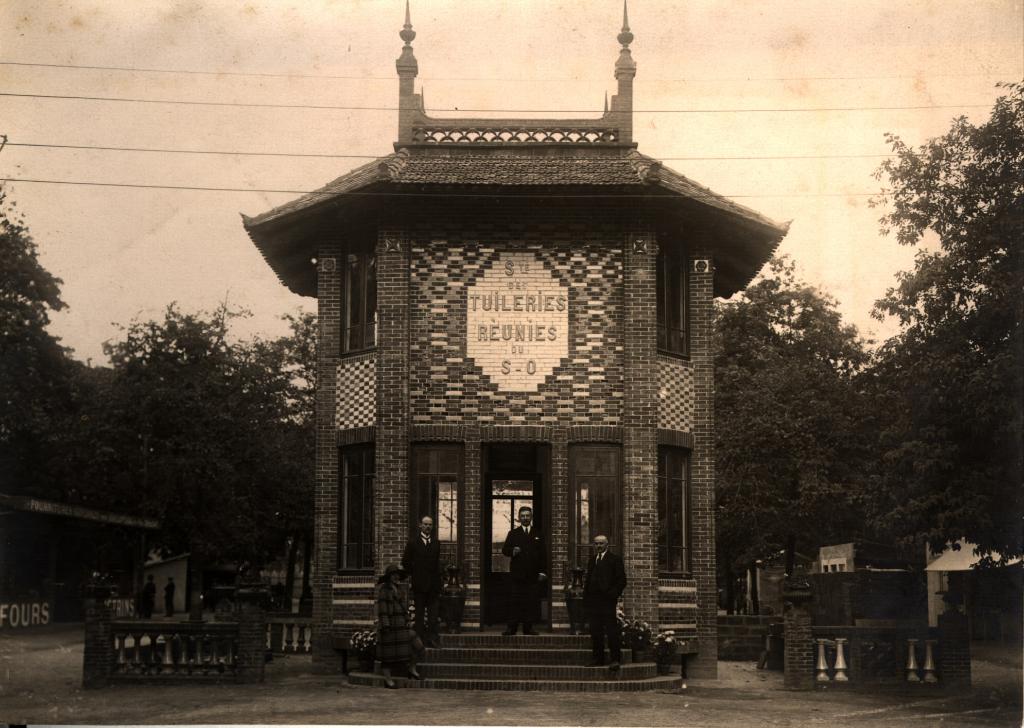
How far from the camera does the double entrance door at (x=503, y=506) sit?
2311 centimetres

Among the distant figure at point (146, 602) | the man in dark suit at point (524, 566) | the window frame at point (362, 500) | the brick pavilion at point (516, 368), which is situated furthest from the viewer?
the distant figure at point (146, 602)

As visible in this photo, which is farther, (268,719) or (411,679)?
(411,679)

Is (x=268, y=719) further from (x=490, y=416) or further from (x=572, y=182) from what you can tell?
(x=572, y=182)

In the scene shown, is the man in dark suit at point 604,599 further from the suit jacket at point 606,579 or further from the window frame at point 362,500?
the window frame at point 362,500

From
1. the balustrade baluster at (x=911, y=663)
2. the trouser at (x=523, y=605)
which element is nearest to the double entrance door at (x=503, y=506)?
the trouser at (x=523, y=605)

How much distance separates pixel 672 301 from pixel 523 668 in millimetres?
7289

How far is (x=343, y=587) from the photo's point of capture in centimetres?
2269

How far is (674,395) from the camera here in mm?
23125

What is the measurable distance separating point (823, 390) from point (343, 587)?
1778 centimetres

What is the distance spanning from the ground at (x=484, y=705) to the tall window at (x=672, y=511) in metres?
2.26

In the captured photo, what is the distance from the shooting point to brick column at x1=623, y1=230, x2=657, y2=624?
2183 centimetres

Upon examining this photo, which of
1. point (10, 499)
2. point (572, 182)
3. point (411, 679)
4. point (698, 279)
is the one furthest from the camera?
point (10, 499)

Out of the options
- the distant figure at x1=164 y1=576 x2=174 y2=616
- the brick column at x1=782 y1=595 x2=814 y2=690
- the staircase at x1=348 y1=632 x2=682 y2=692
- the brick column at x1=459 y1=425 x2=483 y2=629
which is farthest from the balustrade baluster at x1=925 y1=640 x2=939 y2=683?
the distant figure at x1=164 y1=576 x2=174 y2=616

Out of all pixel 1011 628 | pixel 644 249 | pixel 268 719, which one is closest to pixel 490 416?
pixel 644 249
